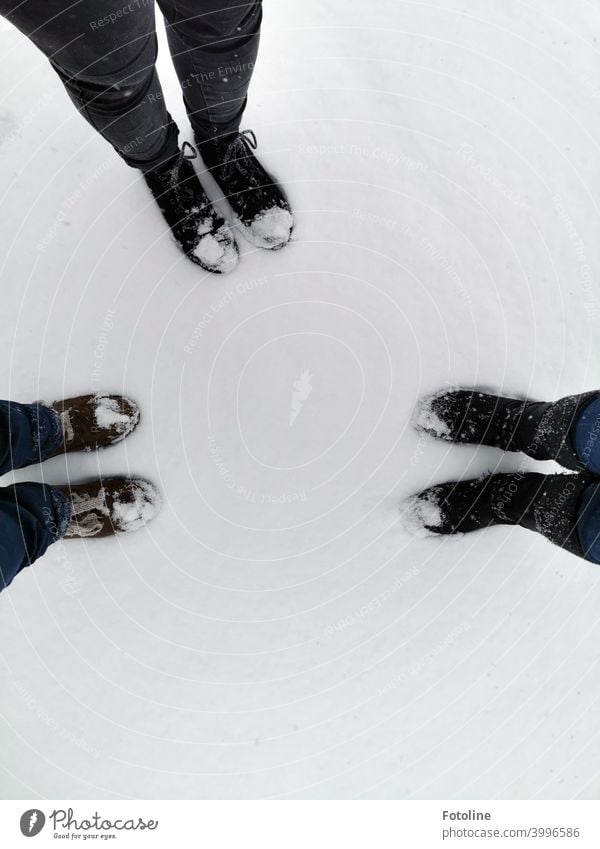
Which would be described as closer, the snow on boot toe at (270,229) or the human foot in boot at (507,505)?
the human foot in boot at (507,505)

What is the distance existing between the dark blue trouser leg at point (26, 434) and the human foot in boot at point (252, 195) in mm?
502

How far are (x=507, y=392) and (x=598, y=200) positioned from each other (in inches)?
17.1

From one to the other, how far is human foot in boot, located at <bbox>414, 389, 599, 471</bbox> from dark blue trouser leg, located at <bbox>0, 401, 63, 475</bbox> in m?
0.68

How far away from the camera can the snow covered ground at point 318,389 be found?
107cm

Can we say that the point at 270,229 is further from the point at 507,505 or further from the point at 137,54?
the point at 507,505

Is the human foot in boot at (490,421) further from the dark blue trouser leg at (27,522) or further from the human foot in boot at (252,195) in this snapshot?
the dark blue trouser leg at (27,522)

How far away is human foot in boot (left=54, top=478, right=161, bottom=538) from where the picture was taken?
101 cm

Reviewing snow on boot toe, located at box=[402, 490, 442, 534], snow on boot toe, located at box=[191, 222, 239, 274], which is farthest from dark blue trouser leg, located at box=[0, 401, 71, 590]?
snow on boot toe, located at box=[402, 490, 442, 534]

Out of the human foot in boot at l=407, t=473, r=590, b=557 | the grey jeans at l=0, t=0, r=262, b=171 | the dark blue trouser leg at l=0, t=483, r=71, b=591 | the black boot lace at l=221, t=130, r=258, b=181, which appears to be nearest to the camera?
the grey jeans at l=0, t=0, r=262, b=171

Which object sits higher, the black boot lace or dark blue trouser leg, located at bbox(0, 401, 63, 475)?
the black boot lace

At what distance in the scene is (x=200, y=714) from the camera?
1.09 m

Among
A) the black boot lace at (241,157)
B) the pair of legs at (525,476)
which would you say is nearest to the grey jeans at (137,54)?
the black boot lace at (241,157)

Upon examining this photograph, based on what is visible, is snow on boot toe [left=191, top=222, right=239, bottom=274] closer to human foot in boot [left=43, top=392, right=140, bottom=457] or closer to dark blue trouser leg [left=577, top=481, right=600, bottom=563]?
human foot in boot [left=43, top=392, right=140, bottom=457]
